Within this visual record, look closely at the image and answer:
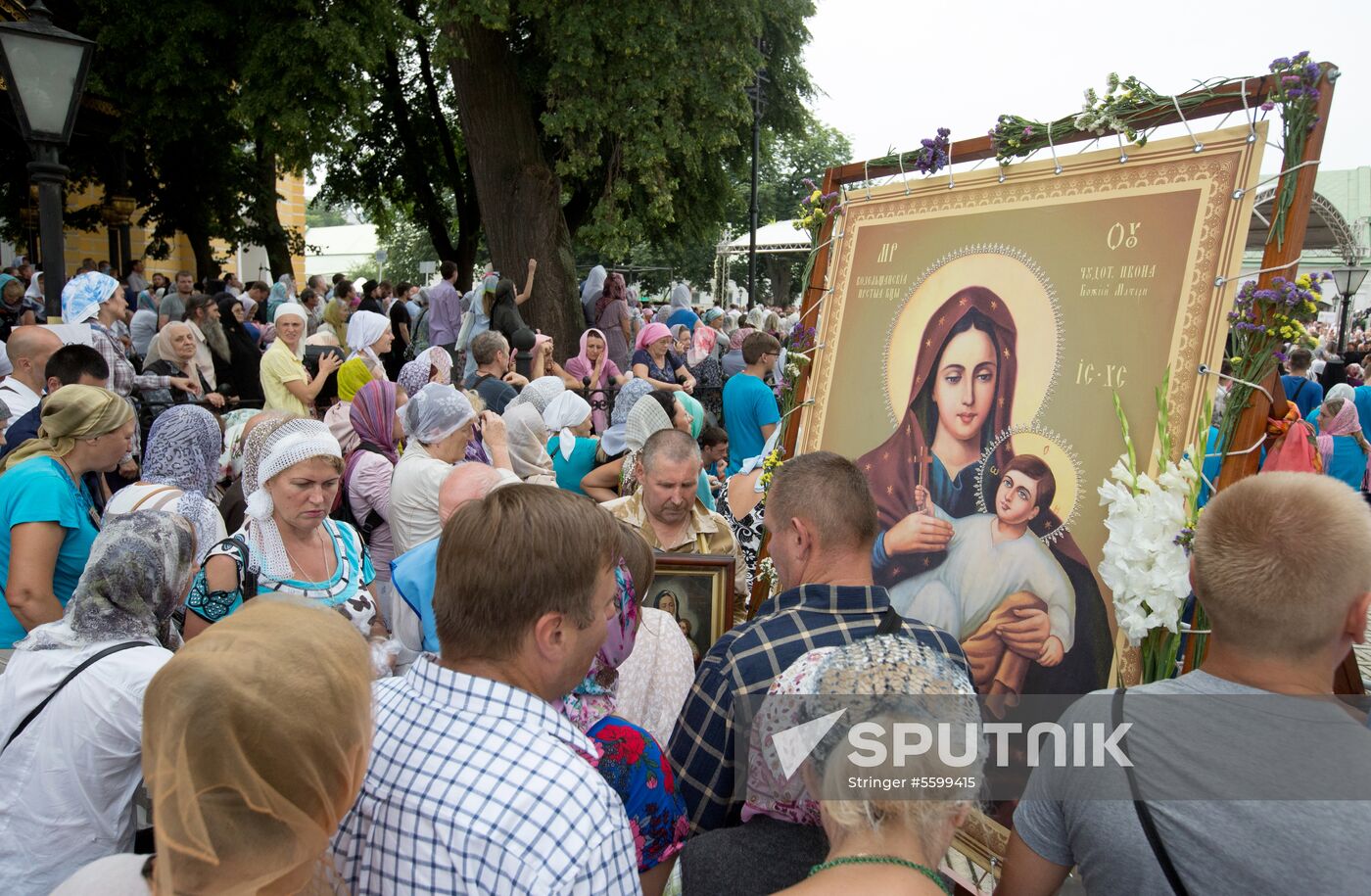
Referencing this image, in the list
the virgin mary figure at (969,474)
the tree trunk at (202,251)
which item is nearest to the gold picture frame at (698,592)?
the virgin mary figure at (969,474)

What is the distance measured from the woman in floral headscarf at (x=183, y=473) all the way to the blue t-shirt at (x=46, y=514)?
0.15 m

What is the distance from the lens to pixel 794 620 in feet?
7.42

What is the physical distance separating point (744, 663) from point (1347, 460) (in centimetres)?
881

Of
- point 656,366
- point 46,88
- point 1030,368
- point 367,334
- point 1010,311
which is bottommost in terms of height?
point 656,366

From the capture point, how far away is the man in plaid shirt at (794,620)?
6.92 feet

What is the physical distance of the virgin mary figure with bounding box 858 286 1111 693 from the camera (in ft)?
8.77

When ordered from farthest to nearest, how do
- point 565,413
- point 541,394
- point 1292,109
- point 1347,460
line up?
point 1347,460 < point 541,394 < point 565,413 < point 1292,109

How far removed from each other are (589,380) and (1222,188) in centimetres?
742

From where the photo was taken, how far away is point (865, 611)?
2.30 meters

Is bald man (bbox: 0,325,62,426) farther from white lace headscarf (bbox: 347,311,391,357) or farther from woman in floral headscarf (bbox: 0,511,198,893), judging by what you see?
woman in floral headscarf (bbox: 0,511,198,893)

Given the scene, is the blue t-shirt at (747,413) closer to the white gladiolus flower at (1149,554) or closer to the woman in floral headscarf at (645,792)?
the white gladiolus flower at (1149,554)

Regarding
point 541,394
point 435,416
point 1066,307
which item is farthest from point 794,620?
point 541,394

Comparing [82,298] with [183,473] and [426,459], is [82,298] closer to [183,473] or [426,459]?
[183,473]

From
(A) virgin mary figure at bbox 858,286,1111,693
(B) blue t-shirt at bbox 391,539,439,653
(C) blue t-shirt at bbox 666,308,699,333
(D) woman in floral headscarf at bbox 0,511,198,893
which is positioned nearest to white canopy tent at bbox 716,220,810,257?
(C) blue t-shirt at bbox 666,308,699,333
